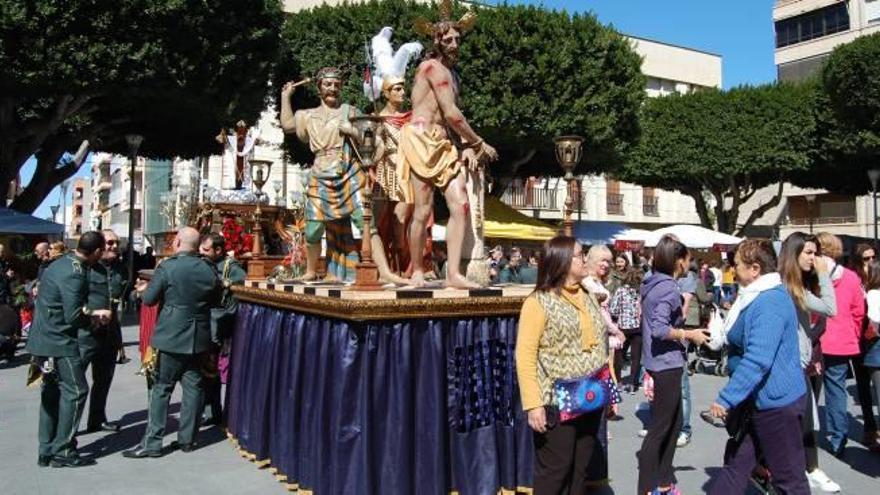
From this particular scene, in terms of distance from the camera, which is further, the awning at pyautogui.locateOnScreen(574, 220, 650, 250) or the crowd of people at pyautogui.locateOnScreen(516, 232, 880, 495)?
the awning at pyautogui.locateOnScreen(574, 220, 650, 250)

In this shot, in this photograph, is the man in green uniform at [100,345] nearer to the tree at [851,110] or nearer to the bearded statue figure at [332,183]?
the bearded statue figure at [332,183]

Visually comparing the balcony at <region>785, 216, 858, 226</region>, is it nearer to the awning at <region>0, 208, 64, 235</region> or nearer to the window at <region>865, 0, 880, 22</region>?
the window at <region>865, 0, 880, 22</region>

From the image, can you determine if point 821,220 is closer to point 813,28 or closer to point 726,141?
point 813,28

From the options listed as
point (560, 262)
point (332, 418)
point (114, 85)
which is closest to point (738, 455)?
point (560, 262)

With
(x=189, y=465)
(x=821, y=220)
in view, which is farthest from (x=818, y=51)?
(x=189, y=465)

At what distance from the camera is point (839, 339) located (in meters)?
6.09

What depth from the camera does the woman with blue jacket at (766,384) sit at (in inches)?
148

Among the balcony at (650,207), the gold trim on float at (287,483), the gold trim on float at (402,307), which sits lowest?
the gold trim on float at (287,483)

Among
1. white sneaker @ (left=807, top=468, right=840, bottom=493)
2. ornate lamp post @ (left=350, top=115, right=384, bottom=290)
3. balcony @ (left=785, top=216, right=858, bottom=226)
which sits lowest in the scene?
white sneaker @ (left=807, top=468, right=840, bottom=493)

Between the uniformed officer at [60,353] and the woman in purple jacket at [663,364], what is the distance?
4.29 metres

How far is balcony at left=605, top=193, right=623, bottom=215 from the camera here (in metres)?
42.1

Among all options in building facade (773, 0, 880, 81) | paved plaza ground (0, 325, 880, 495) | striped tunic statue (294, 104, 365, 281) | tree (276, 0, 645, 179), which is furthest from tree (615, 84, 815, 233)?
striped tunic statue (294, 104, 365, 281)

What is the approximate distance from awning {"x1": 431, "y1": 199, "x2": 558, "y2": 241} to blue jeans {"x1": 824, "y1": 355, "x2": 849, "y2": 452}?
12384mm

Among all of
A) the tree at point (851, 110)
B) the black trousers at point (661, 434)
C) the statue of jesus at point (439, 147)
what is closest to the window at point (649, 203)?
the tree at point (851, 110)
